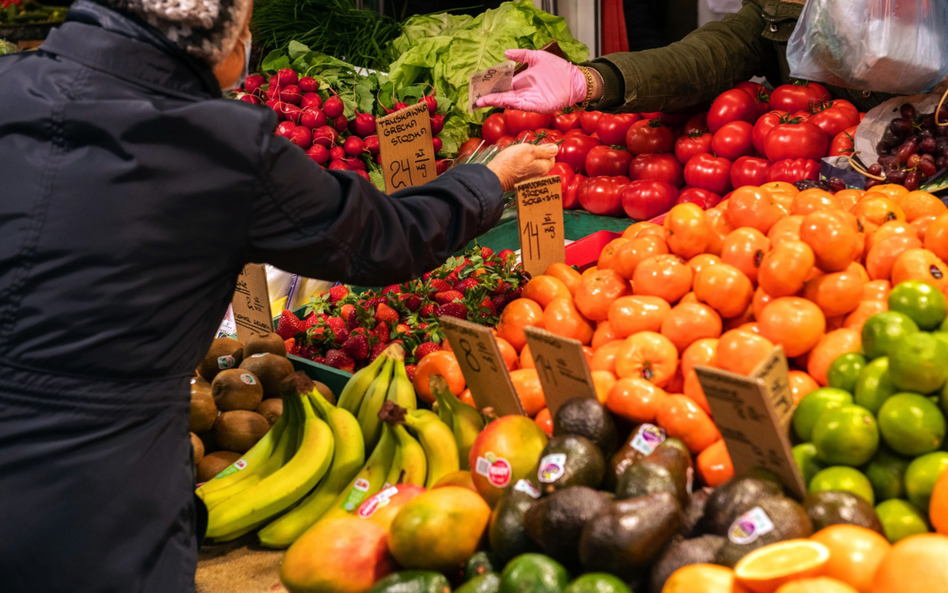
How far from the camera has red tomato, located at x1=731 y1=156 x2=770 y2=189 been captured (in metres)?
3.34

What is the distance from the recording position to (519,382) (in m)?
1.91

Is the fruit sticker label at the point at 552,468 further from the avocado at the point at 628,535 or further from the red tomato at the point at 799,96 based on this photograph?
the red tomato at the point at 799,96

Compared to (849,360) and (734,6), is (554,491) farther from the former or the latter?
(734,6)

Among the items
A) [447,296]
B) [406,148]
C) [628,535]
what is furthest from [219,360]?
[628,535]

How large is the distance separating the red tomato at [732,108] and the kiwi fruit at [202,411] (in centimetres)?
253

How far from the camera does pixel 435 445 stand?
1.79 m

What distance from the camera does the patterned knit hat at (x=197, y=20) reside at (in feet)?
4.20

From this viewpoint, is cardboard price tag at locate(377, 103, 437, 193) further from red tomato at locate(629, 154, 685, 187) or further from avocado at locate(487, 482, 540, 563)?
avocado at locate(487, 482, 540, 563)

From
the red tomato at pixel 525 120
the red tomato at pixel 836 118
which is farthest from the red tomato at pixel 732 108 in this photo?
the red tomato at pixel 525 120

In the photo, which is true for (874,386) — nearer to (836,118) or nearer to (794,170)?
(794,170)

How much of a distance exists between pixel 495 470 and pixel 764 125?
2506mm

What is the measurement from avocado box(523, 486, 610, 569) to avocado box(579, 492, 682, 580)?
0.12 feet

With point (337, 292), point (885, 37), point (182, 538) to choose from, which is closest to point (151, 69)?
point (182, 538)

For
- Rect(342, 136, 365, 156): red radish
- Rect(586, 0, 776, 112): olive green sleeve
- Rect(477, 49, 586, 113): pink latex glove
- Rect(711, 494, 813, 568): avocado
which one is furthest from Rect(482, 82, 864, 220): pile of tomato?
Rect(711, 494, 813, 568): avocado
